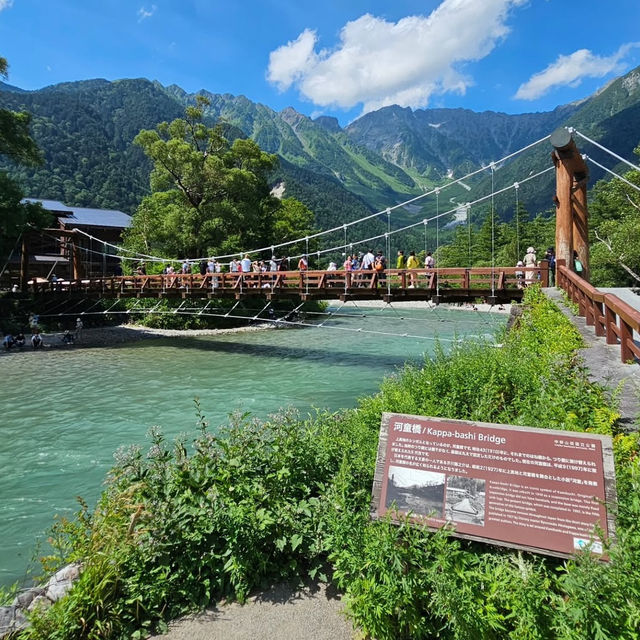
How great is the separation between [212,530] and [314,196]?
145206 millimetres

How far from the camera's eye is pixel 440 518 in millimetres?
2752

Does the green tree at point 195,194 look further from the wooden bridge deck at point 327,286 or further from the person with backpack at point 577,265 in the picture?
the person with backpack at point 577,265

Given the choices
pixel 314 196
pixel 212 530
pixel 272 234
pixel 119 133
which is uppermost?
pixel 119 133

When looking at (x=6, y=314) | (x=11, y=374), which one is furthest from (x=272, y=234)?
(x=11, y=374)

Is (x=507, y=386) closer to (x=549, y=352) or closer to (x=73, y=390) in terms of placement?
(x=549, y=352)

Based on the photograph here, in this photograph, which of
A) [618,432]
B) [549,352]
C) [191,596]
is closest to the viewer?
[191,596]

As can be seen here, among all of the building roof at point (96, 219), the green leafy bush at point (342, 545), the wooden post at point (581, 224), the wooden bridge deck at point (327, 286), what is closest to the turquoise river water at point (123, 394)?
the green leafy bush at point (342, 545)

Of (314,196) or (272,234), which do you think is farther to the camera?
(314,196)

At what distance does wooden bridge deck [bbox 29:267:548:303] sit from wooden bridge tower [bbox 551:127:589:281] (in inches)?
46.1

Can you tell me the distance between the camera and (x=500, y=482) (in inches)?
107

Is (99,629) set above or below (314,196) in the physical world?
below

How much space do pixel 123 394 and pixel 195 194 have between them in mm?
20633

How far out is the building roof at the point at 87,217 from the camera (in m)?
37.2

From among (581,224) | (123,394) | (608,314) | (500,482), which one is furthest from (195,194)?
(500,482)
